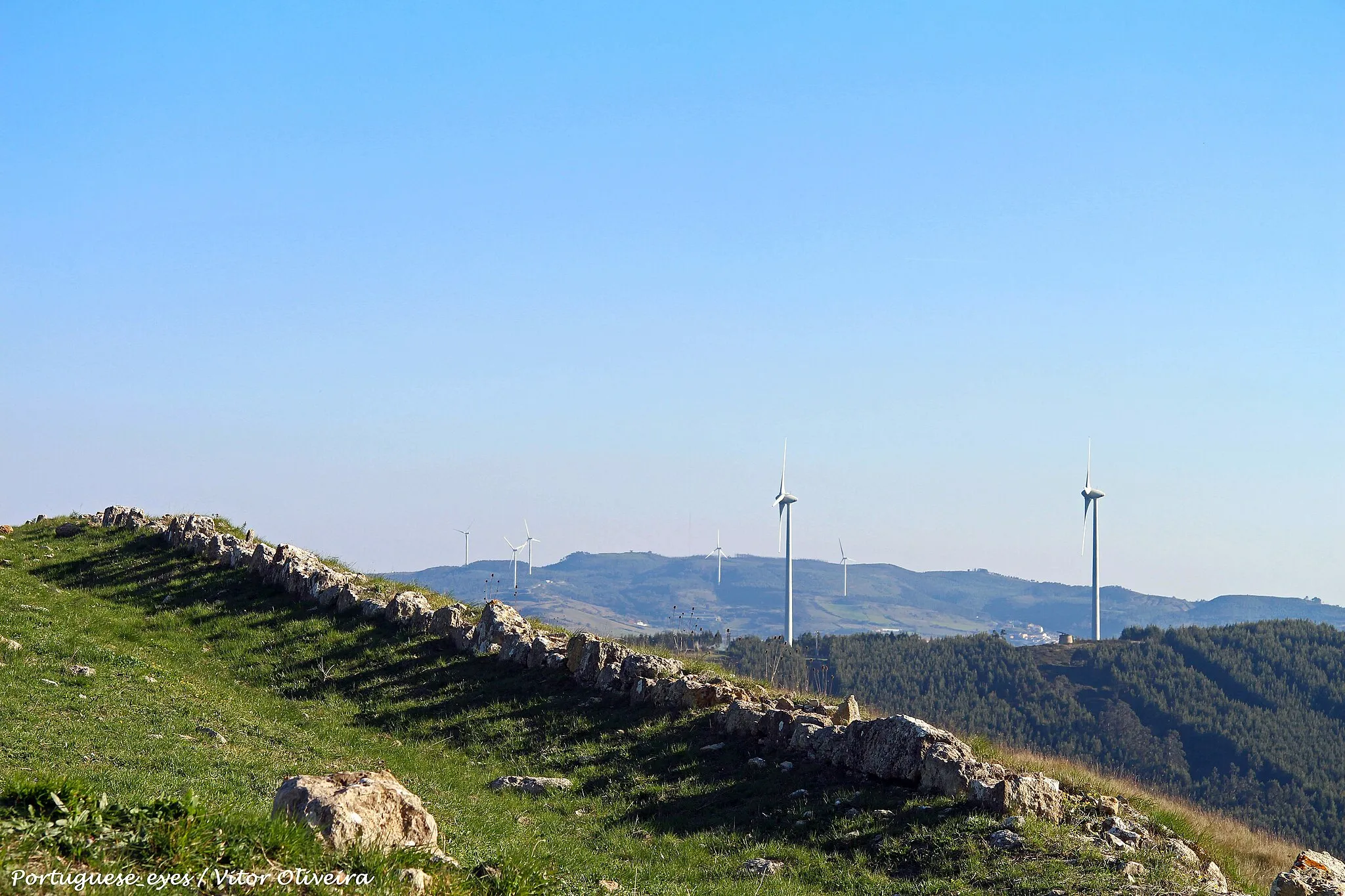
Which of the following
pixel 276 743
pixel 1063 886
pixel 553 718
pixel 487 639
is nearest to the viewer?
pixel 1063 886

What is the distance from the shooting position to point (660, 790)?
20719 millimetres

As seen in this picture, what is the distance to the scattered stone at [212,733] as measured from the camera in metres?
20.4

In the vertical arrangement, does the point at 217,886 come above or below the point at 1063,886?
above

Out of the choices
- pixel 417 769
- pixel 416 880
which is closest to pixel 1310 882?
pixel 416 880

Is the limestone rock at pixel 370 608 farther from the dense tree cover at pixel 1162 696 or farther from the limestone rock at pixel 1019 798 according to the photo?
the dense tree cover at pixel 1162 696

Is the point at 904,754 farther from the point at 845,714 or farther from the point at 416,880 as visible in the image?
the point at 416,880

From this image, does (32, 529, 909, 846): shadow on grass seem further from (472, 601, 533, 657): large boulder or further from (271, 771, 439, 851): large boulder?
(271, 771, 439, 851): large boulder

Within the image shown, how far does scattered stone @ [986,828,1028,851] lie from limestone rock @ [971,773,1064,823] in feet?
2.41

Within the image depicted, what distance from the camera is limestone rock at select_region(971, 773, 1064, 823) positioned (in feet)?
57.0

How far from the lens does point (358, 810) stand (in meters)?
11.0

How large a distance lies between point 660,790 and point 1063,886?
8.29m

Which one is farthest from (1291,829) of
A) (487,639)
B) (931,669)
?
(487,639)

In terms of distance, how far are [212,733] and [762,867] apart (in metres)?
11.6

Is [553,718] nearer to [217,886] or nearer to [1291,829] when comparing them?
[217,886]
